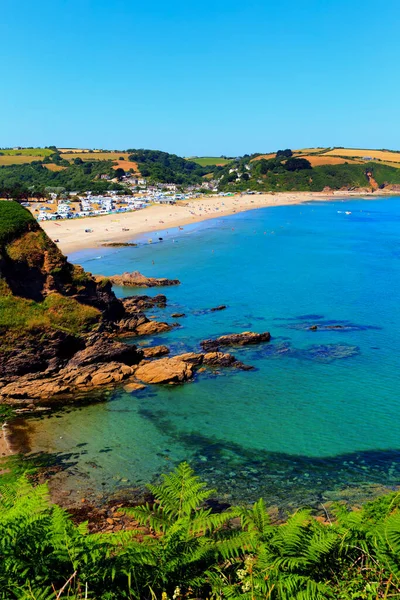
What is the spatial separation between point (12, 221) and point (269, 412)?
21443 mm

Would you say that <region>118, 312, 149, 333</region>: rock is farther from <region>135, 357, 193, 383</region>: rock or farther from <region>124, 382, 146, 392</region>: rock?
<region>124, 382, 146, 392</region>: rock

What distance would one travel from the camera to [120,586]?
6680 mm

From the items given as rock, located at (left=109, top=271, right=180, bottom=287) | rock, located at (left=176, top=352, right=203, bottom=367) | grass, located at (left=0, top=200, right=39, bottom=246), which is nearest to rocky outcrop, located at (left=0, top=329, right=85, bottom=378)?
grass, located at (left=0, top=200, right=39, bottom=246)

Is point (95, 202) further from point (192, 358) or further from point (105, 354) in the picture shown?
point (192, 358)

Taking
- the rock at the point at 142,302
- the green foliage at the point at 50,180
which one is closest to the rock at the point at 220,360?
the rock at the point at 142,302

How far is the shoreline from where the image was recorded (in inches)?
3492

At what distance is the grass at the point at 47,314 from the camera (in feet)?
95.3

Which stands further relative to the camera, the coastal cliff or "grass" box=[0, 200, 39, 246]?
"grass" box=[0, 200, 39, 246]

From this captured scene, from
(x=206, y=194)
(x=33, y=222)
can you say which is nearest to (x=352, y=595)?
(x=33, y=222)

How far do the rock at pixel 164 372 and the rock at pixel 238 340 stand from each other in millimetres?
4682

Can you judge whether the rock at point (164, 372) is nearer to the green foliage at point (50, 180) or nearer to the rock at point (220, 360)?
the rock at point (220, 360)

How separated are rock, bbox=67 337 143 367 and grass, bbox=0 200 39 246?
924 centimetres

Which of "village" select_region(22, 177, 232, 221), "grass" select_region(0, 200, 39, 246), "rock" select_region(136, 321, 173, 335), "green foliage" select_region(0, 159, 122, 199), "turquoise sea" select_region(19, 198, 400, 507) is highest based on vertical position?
"green foliage" select_region(0, 159, 122, 199)

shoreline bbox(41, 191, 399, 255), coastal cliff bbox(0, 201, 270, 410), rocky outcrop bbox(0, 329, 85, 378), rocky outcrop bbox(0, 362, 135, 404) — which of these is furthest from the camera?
shoreline bbox(41, 191, 399, 255)
